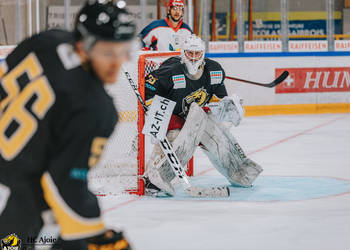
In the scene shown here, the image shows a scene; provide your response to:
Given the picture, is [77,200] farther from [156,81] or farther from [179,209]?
[156,81]

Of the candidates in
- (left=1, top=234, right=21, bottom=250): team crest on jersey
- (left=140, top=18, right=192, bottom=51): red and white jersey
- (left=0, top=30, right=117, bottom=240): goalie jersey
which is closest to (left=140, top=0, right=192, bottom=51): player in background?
(left=140, top=18, right=192, bottom=51): red and white jersey

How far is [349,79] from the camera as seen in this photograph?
8.75 m

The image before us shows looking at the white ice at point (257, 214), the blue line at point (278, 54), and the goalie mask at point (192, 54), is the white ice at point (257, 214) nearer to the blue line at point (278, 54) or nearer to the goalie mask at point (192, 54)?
the goalie mask at point (192, 54)

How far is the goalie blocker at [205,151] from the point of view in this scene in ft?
13.3

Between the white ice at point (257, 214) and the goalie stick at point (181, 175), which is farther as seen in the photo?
the goalie stick at point (181, 175)

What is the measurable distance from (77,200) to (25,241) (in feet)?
1.23

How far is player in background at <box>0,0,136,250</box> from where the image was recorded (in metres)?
1.42

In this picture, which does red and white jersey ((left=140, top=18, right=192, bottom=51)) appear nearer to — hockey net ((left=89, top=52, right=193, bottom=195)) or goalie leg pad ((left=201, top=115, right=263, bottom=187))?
hockey net ((left=89, top=52, right=193, bottom=195))

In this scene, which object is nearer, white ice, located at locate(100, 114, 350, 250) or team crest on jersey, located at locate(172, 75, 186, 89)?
white ice, located at locate(100, 114, 350, 250)

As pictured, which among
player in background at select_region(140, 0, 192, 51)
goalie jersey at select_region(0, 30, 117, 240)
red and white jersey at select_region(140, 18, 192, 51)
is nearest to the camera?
goalie jersey at select_region(0, 30, 117, 240)

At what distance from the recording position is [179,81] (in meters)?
4.05

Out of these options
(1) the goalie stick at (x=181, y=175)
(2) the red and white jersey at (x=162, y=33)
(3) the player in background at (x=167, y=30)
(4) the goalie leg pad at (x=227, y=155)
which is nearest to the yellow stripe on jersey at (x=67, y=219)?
(1) the goalie stick at (x=181, y=175)

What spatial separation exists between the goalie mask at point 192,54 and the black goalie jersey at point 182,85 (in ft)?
0.16

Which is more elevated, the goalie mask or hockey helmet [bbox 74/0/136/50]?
hockey helmet [bbox 74/0/136/50]
